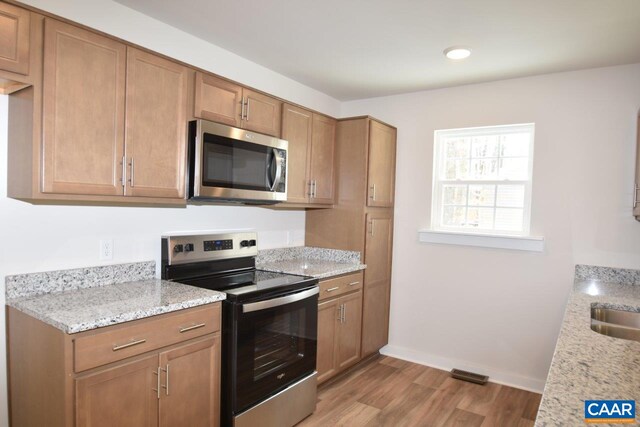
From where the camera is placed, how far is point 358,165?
3357 millimetres

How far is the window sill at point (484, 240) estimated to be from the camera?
10.3 feet

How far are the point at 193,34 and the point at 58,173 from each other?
1.32 metres

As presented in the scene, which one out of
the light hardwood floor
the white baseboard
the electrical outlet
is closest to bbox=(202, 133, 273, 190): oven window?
the electrical outlet

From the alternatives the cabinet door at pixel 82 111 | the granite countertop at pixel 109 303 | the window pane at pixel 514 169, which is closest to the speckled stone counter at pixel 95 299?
the granite countertop at pixel 109 303

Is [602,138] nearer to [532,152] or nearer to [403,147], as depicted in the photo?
[532,152]

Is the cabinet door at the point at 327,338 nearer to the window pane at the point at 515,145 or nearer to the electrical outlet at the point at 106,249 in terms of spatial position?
the electrical outlet at the point at 106,249

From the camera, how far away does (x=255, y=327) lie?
2238 mm

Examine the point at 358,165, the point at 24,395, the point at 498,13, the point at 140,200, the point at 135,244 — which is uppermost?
the point at 498,13

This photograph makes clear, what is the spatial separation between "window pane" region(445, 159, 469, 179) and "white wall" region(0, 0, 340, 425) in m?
1.67

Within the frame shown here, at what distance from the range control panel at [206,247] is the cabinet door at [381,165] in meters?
1.07

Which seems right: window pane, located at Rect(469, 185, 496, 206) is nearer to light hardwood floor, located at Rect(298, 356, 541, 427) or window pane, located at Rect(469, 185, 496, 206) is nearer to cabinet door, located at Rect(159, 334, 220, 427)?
light hardwood floor, located at Rect(298, 356, 541, 427)

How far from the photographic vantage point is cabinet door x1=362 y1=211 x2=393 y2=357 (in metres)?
3.43

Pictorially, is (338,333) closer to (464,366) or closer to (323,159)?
(464,366)

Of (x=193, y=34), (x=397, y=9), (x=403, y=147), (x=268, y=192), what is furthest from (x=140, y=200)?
(x=403, y=147)
